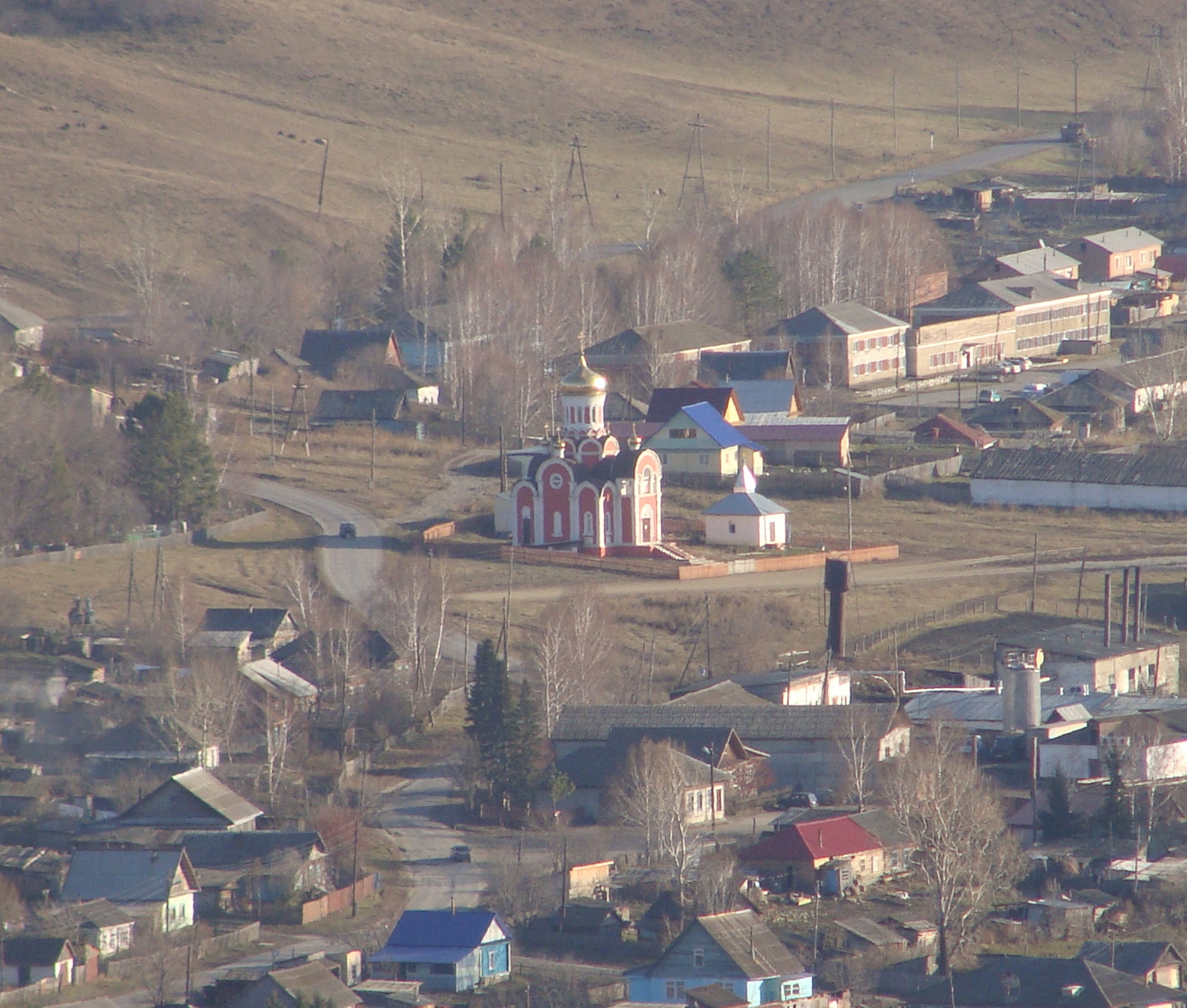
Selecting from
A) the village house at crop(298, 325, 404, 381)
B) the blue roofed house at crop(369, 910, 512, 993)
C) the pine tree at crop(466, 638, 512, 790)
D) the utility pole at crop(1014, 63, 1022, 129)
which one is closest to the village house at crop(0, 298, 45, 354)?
the village house at crop(298, 325, 404, 381)

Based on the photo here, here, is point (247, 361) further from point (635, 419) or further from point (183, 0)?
point (183, 0)

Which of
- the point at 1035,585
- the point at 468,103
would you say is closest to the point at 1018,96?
the point at 468,103

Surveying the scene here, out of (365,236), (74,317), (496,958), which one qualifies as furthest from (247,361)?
(496,958)

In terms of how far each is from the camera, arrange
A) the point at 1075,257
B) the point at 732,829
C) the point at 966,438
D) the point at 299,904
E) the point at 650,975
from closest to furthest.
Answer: the point at 650,975 → the point at 299,904 → the point at 732,829 → the point at 966,438 → the point at 1075,257

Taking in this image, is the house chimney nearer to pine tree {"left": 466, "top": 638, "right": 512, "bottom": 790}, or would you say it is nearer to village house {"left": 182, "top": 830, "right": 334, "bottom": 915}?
pine tree {"left": 466, "top": 638, "right": 512, "bottom": 790}

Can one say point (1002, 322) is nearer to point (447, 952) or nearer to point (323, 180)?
point (323, 180)

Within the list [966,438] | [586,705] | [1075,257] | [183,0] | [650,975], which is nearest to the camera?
[650,975]

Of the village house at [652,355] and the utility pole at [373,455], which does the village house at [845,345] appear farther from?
the utility pole at [373,455]
